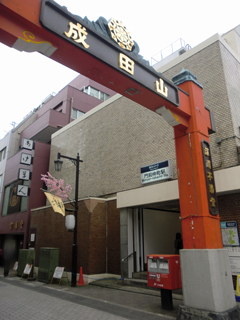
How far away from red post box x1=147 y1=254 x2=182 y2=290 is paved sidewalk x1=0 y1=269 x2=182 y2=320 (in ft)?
2.36

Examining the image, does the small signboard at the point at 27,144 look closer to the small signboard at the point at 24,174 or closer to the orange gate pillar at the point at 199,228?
the small signboard at the point at 24,174

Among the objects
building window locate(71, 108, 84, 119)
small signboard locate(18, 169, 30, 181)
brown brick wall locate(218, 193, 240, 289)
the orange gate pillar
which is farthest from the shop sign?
building window locate(71, 108, 84, 119)

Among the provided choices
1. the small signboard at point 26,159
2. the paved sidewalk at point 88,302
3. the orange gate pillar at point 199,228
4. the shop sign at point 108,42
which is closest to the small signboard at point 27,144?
the small signboard at point 26,159

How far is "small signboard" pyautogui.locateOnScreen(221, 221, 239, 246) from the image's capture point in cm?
904

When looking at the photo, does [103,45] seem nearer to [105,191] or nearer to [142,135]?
[142,135]

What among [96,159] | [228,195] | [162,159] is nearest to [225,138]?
[228,195]

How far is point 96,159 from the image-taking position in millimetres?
16578

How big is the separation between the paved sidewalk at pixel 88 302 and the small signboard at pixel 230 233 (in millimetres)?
2581

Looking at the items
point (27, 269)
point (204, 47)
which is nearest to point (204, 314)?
point (204, 47)

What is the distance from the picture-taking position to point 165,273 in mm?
7070

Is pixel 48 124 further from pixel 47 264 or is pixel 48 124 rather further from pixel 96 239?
pixel 47 264

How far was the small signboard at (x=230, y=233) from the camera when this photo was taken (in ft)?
29.7

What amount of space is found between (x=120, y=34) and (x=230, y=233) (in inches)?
297

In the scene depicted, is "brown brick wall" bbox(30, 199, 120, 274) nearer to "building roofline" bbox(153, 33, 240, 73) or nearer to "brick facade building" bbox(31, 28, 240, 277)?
"brick facade building" bbox(31, 28, 240, 277)
